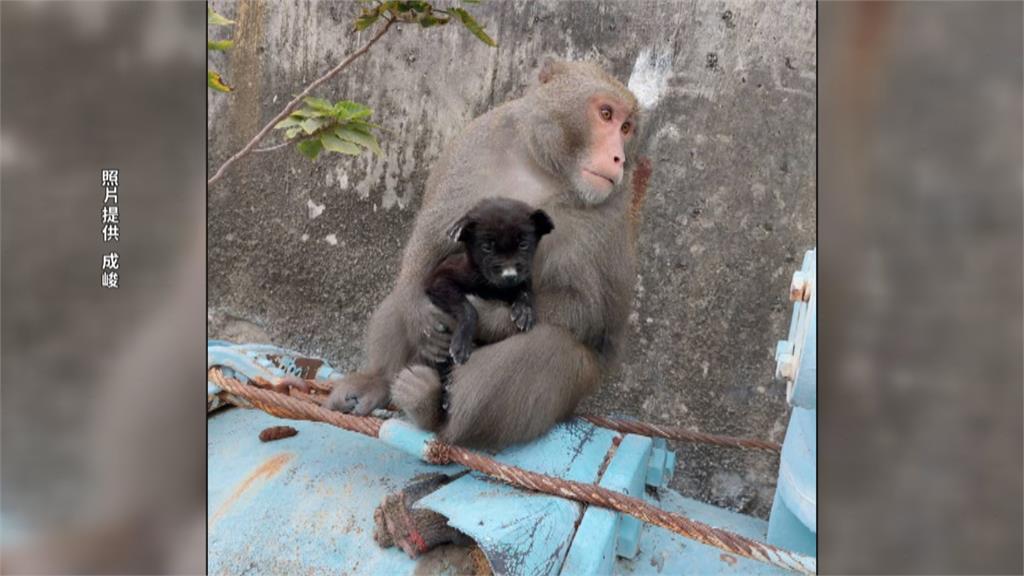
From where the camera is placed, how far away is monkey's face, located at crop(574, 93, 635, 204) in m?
2.00

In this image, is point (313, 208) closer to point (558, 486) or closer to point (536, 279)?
point (536, 279)

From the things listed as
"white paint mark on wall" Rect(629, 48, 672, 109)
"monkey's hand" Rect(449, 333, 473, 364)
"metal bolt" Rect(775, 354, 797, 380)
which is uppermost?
"white paint mark on wall" Rect(629, 48, 672, 109)

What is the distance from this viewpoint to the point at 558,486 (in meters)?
1.57

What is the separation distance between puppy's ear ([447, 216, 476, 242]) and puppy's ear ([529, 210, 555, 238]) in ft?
0.51

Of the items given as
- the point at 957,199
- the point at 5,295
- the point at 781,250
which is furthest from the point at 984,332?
the point at 781,250

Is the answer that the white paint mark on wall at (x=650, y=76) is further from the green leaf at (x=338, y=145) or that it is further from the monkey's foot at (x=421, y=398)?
the monkey's foot at (x=421, y=398)

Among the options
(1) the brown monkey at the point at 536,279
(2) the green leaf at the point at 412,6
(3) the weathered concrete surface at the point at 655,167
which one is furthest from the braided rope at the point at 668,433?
(2) the green leaf at the point at 412,6

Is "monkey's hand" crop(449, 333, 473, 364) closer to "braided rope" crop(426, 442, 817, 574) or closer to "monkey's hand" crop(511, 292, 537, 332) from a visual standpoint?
"monkey's hand" crop(511, 292, 537, 332)

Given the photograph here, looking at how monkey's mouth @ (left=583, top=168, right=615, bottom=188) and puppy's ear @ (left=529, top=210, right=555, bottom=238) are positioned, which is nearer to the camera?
puppy's ear @ (left=529, top=210, right=555, bottom=238)

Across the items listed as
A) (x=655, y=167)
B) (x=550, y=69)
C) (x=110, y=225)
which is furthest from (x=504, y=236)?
(x=655, y=167)

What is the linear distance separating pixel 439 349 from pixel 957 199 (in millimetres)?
1501

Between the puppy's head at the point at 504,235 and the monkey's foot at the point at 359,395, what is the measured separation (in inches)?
22.1

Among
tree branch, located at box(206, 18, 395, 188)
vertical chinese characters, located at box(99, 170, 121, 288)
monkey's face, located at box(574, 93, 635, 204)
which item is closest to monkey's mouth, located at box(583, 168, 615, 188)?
monkey's face, located at box(574, 93, 635, 204)

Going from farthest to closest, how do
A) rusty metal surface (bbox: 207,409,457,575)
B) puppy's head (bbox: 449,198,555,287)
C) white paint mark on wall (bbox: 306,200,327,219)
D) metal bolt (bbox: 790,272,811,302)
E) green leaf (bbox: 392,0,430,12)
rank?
white paint mark on wall (bbox: 306,200,327,219) < green leaf (bbox: 392,0,430,12) < puppy's head (bbox: 449,198,555,287) < rusty metal surface (bbox: 207,409,457,575) < metal bolt (bbox: 790,272,811,302)
